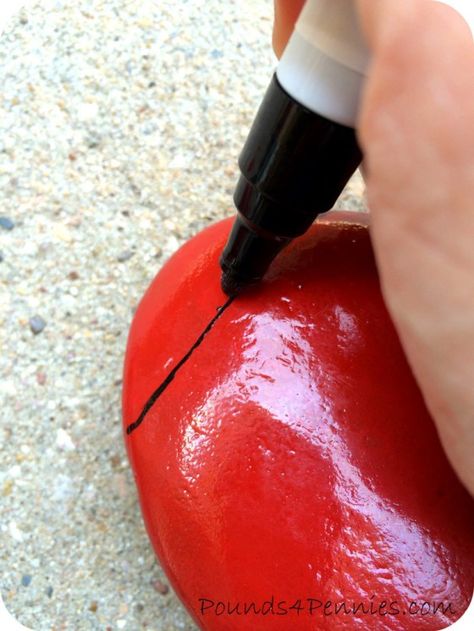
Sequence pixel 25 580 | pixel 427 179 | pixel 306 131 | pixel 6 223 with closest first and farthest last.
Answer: pixel 427 179 < pixel 306 131 < pixel 25 580 < pixel 6 223

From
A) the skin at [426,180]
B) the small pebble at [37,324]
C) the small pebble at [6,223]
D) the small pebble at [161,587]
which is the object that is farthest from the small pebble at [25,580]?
the skin at [426,180]

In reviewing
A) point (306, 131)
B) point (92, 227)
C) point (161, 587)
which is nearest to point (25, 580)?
point (161, 587)

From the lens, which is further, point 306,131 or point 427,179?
point 306,131

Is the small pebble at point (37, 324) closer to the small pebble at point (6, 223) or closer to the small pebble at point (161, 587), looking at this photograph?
the small pebble at point (6, 223)

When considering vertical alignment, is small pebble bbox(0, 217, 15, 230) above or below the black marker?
below

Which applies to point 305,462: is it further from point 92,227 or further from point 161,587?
point 92,227

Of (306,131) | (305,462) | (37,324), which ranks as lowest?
(37,324)

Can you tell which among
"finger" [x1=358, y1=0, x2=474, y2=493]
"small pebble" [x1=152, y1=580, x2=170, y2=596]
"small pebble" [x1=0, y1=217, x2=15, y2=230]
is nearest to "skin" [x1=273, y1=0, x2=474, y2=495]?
"finger" [x1=358, y1=0, x2=474, y2=493]

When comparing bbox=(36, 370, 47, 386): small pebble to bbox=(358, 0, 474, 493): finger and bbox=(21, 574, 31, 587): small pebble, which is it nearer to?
bbox=(21, 574, 31, 587): small pebble

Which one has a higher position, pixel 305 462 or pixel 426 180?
pixel 426 180
